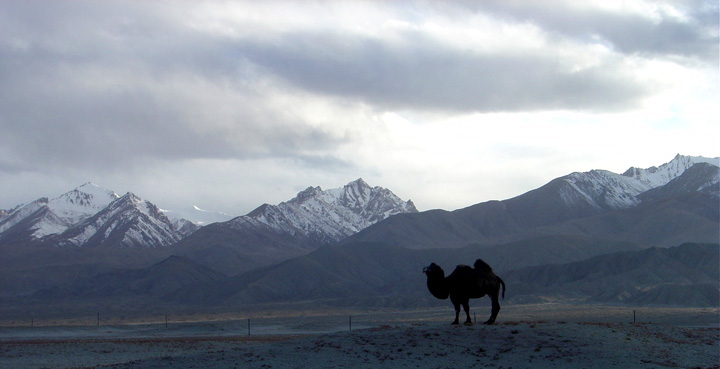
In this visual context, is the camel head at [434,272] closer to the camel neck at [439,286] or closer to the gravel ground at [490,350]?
the camel neck at [439,286]

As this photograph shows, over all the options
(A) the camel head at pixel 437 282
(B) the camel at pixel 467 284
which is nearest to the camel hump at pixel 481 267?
(B) the camel at pixel 467 284

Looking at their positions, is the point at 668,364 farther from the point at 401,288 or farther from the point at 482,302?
the point at 401,288

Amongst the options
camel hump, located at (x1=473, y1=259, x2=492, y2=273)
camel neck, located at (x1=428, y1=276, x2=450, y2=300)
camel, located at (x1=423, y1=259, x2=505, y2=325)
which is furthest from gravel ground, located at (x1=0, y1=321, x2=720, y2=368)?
camel hump, located at (x1=473, y1=259, x2=492, y2=273)

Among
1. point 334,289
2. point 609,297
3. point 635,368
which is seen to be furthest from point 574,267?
point 635,368

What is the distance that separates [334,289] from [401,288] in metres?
18.6

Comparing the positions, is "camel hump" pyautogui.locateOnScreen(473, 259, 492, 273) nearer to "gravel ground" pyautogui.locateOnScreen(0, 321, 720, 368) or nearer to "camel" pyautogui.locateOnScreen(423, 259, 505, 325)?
"camel" pyautogui.locateOnScreen(423, 259, 505, 325)

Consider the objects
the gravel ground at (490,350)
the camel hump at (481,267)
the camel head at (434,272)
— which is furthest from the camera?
the camel head at (434,272)

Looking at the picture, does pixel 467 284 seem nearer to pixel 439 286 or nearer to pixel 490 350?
pixel 439 286

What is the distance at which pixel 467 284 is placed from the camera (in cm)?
3606

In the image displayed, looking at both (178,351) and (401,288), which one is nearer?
(178,351)

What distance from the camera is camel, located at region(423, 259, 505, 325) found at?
3603cm

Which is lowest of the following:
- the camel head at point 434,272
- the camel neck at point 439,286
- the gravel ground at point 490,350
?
the gravel ground at point 490,350

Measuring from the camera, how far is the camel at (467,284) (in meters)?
36.0

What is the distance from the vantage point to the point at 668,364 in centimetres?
2978
